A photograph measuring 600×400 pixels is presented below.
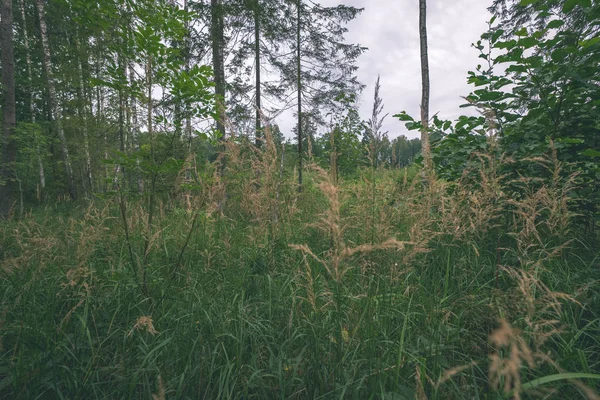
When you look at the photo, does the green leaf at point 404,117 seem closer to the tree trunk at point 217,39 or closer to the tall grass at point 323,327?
the tall grass at point 323,327

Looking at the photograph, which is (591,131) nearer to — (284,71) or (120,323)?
(120,323)

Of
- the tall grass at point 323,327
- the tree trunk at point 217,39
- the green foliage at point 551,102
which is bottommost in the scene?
the tall grass at point 323,327

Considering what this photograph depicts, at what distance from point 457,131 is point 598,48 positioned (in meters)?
1.34

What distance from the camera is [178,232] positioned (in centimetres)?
375

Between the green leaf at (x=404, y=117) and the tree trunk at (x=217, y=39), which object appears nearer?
the green leaf at (x=404, y=117)

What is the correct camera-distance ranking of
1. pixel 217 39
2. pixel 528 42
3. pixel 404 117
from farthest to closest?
pixel 217 39 < pixel 404 117 < pixel 528 42

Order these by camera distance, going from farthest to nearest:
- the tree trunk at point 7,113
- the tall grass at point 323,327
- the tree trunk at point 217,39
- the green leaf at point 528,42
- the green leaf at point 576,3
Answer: the tree trunk at point 217,39
the tree trunk at point 7,113
the green leaf at point 528,42
the green leaf at point 576,3
the tall grass at point 323,327

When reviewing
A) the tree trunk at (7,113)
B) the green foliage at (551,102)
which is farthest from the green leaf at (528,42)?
the tree trunk at (7,113)

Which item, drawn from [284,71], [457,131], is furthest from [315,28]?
[457,131]

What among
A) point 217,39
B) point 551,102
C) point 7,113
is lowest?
point 551,102

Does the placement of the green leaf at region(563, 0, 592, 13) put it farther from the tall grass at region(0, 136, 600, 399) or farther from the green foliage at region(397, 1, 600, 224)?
the tall grass at region(0, 136, 600, 399)

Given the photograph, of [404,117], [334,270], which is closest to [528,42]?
[404,117]

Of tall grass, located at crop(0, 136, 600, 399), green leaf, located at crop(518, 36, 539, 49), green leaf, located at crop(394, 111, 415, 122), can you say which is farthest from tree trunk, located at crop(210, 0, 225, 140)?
green leaf, located at crop(518, 36, 539, 49)

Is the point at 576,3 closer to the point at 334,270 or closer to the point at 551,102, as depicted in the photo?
the point at 551,102
